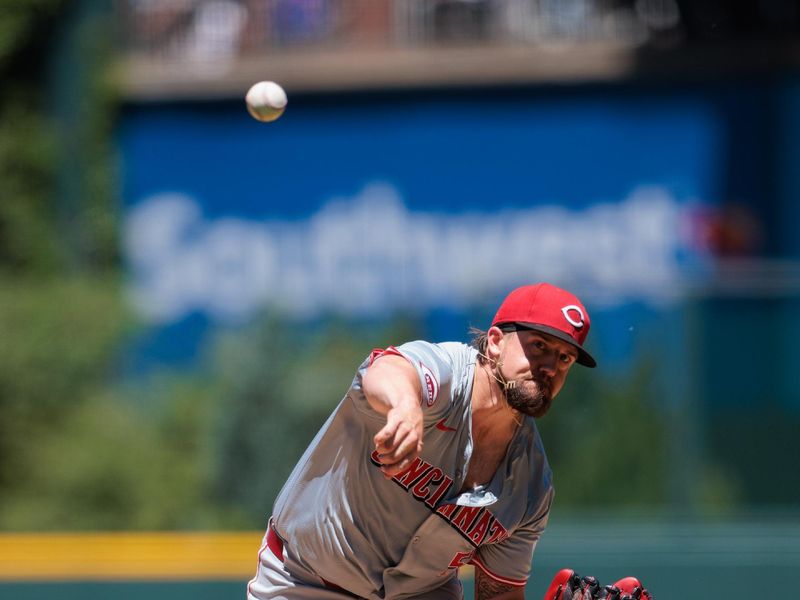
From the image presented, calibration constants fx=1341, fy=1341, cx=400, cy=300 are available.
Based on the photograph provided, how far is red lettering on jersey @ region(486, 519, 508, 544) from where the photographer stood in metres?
4.42

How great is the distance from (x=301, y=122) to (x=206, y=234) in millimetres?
1469

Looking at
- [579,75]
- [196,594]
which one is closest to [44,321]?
[196,594]

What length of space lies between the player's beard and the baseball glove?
0.76 metres

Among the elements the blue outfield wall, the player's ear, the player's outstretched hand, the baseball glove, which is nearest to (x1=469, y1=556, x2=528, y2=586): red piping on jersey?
the baseball glove

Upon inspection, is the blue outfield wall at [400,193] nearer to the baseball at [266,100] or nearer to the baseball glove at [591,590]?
the baseball at [266,100]

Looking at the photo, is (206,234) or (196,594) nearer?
(196,594)

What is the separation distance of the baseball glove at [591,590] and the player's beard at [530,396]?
0.76 metres

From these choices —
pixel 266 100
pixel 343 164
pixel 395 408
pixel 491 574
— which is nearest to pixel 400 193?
pixel 343 164

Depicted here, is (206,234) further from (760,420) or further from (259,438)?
(760,420)

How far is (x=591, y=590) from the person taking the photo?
4.52 m

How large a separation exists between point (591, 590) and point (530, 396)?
0.86 meters

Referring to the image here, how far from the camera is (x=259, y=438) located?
9102 millimetres

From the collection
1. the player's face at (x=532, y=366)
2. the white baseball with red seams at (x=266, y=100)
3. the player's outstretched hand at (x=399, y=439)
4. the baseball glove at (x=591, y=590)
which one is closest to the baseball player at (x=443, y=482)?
the player's face at (x=532, y=366)

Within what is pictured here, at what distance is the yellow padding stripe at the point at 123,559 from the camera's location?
786cm
